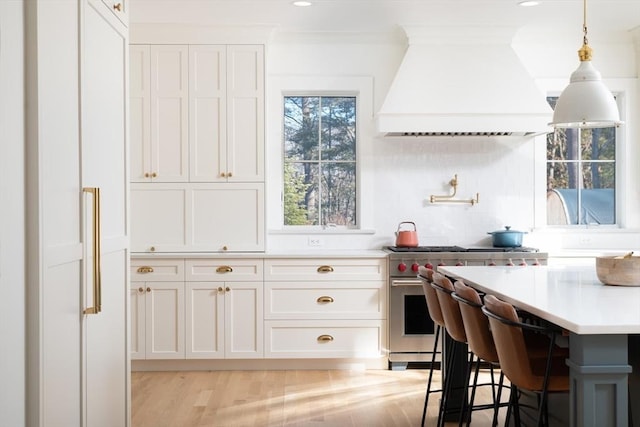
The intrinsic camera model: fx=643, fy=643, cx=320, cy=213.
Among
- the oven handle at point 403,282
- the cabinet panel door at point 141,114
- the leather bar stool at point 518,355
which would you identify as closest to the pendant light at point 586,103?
the leather bar stool at point 518,355

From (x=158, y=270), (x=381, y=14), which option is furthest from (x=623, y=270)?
(x=158, y=270)

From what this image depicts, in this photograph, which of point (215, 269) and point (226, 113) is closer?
point (215, 269)

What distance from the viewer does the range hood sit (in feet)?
16.5

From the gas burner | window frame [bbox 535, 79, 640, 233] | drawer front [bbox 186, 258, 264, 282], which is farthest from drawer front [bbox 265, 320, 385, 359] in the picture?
window frame [bbox 535, 79, 640, 233]

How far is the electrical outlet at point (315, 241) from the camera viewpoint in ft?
17.9

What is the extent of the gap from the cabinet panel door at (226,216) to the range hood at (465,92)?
3.89 ft

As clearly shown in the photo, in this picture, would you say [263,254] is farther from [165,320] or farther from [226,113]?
[226,113]

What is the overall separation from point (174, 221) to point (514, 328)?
331 cm

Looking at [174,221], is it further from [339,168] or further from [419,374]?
[419,374]

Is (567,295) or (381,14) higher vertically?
(381,14)

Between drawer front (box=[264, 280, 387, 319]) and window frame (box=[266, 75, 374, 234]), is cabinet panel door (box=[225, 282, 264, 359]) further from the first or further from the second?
window frame (box=[266, 75, 374, 234])

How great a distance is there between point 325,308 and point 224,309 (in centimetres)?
77

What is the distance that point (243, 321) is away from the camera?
4902mm

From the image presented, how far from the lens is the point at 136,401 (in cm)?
416
